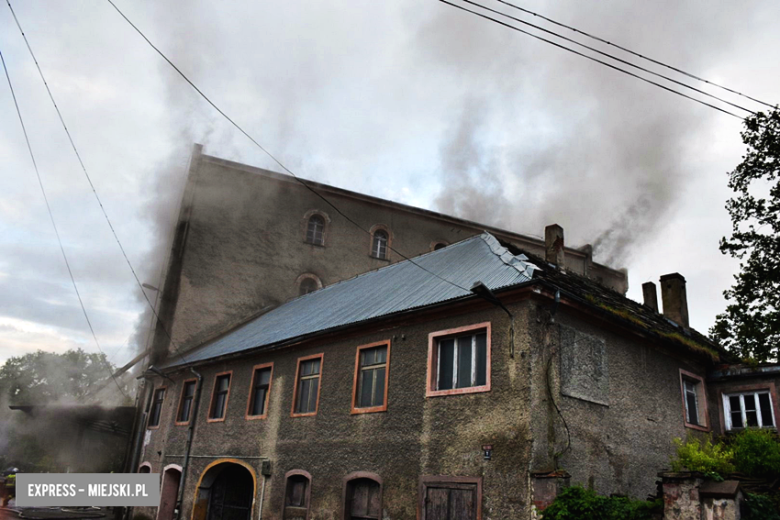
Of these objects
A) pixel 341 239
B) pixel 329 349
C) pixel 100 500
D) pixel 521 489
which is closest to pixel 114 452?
pixel 100 500

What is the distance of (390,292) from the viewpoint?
16.0 metres

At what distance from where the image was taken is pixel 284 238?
27.0m

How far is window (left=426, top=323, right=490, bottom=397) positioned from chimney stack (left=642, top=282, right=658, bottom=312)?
414 inches

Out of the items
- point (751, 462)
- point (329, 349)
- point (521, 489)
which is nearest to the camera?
point (521, 489)

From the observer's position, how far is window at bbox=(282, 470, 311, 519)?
14094mm

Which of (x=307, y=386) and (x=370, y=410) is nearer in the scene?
(x=370, y=410)

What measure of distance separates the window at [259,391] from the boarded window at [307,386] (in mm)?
1314

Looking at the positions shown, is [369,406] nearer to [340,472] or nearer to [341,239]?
[340,472]

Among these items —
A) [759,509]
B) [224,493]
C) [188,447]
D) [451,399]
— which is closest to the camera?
[759,509]

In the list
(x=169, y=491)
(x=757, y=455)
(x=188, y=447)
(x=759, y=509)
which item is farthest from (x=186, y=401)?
(x=759, y=509)

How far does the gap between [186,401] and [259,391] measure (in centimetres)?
513

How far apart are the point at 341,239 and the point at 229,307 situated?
20.1 ft

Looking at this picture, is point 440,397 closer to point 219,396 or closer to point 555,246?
point 555,246

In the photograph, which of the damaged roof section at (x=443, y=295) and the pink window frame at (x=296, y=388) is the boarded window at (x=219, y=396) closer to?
the damaged roof section at (x=443, y=295)
